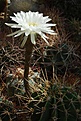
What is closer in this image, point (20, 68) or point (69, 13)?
point (20, 68)

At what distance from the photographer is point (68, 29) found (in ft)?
9.86

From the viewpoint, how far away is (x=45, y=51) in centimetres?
220

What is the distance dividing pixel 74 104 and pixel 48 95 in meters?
0.15

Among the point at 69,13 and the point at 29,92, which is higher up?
the point at 69,13

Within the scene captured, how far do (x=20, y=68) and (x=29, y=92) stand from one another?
0.27 m

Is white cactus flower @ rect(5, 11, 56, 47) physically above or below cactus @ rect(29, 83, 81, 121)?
above

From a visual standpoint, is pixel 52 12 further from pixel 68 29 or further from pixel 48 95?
pixel 48 95

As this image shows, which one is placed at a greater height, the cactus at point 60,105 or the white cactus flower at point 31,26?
the white cactus flower at point 31,26

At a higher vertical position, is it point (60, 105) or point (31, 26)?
point (31, 26)

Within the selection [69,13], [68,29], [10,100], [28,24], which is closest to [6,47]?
[10,100]

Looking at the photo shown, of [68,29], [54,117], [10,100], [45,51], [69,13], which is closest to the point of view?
[54,117]

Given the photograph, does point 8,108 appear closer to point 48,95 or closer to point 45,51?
point 48,95

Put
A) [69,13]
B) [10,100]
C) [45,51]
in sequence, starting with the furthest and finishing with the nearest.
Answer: [69,13]
[45,51]
[10,100]

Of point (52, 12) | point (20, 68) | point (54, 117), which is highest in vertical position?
point (52, 12)
